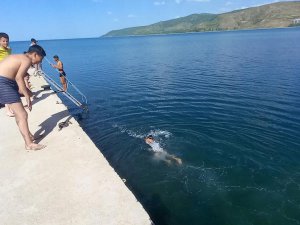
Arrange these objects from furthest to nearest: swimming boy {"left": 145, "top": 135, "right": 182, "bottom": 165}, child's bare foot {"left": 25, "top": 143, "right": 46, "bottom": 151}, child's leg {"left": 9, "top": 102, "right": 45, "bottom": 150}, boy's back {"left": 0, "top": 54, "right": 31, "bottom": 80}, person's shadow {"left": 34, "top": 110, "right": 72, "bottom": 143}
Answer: swimming boy {"left": 145, "top": 135, "right": 182, "bottom": 165} < person's shadow {"left": 34, "top": 110, "right": 72, "bottom": 143} < child's bare foot {"left": 25, "top": 143, "right": 46, "bottom": 151} < child's leg {"left": 9, "top": 102, "right": 45, "bottom": 150} < boy's back {"left": 0, "top": 54, "right": 31, "bottom": 80}

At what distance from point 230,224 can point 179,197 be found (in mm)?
2295

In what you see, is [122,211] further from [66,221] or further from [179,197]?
[179,197]

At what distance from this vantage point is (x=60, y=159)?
8766mm

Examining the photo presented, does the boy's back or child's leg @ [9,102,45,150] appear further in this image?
child's leg @ [9,102,45,150]

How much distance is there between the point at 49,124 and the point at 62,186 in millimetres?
5325

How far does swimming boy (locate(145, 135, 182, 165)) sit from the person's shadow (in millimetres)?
4642

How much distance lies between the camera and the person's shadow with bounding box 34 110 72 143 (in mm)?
10863

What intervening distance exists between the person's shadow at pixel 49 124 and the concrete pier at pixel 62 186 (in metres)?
0.27

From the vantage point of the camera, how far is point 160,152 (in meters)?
14.4

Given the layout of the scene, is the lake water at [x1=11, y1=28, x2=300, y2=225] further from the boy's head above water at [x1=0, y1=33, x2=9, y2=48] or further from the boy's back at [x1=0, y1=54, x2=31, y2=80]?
the boy's head above water at [x1=0, y1=33, x2=9, y2=48]

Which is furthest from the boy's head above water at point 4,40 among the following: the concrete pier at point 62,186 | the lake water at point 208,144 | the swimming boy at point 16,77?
the lake water at point 208,144

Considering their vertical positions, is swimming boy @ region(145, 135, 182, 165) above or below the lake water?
above

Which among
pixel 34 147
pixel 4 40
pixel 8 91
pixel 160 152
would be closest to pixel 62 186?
pixel 34 147

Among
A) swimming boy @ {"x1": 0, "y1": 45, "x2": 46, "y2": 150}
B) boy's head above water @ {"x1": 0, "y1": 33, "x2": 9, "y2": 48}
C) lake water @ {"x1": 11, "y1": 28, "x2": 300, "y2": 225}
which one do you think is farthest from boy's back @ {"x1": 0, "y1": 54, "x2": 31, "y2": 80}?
lake water @ {"x1": 11, "y1": 28, "x2": 300, "y2": 225}
